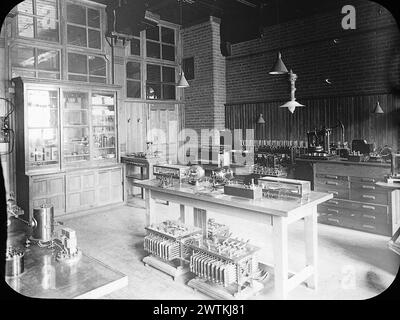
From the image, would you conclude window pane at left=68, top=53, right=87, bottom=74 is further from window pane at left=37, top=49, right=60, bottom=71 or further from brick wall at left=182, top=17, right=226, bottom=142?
brick wall at left=182, top=17, right=226, bottom=142

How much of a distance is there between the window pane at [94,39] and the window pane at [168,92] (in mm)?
2006

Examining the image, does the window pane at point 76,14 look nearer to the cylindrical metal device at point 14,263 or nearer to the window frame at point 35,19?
the window frame at point 35,19

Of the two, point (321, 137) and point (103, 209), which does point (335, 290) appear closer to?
point (321, 137)

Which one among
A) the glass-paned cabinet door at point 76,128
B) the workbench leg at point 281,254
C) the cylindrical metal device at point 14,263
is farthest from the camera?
the glass-paned cabinet door at point 76,128

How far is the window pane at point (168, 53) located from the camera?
352 inches

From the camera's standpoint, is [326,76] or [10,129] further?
[326,76]

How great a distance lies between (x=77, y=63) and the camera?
287 inches

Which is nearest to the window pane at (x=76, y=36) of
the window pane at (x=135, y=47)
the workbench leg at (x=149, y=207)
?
the window pane at (x=135, y=47)

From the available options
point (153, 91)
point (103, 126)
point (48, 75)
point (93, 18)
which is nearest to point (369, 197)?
point (103, 126)

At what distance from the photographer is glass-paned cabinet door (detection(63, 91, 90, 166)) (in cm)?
691

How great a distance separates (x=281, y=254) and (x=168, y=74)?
22.4 ft

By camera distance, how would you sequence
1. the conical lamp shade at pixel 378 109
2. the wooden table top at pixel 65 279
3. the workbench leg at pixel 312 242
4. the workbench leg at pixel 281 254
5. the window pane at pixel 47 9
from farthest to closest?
1. the window pane at pixel 47 9
2. the conical lamp shade at pixel 378 109
3. the workbench leg at pixel 312 242
4. the workbench leg at pixel 281 254
5. the wooden table top at pixel 65 279

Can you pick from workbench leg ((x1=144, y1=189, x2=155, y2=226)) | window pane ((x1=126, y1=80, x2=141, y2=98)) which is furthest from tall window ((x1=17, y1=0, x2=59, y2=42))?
workbench leg ((x1=144, y1=189, x2=155, y2=226))

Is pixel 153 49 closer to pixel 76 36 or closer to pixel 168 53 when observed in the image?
pixel 168 53
